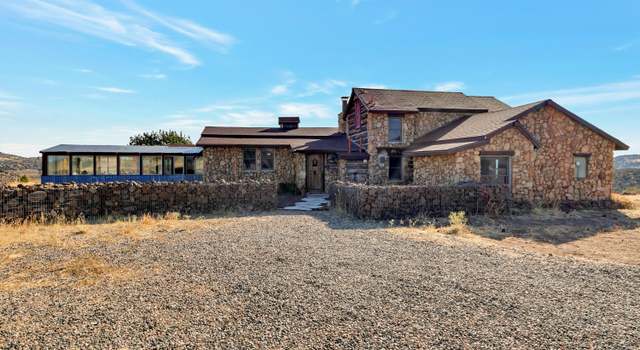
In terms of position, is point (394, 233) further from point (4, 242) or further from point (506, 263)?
point (4, 242)

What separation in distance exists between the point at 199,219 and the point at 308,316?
9.34 metres

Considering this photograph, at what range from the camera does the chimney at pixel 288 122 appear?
29.1m

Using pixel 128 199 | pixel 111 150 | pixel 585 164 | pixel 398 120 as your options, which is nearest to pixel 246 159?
pixel 398 120

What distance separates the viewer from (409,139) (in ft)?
70.6

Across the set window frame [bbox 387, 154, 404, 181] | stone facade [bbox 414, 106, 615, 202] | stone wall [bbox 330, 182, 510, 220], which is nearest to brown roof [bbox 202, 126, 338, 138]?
window frame [bbox 387, 154, 404, 181]

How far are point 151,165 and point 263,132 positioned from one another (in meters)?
9.45

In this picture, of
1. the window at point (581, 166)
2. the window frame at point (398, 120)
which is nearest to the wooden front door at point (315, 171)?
the window frame at point (398, 120)

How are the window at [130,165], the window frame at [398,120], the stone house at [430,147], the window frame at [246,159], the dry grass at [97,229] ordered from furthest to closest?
the window at [130,165] → the window frame at [246,159] → the window frame at [398,120] → the stone house at [430,147] → the dry grass at [97,229]

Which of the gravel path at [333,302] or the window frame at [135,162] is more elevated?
the window frame at [135,162]

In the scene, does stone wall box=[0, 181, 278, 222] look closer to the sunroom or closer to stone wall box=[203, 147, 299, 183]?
stone wall box=[203, 147, 299, 183]

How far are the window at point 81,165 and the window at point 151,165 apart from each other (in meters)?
3.69

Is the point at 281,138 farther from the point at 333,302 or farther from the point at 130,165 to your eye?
the point at 333,302

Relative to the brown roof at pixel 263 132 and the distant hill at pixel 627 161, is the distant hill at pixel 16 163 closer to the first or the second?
the brown roof at pixel 263 132

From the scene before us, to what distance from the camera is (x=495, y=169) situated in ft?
54.4
